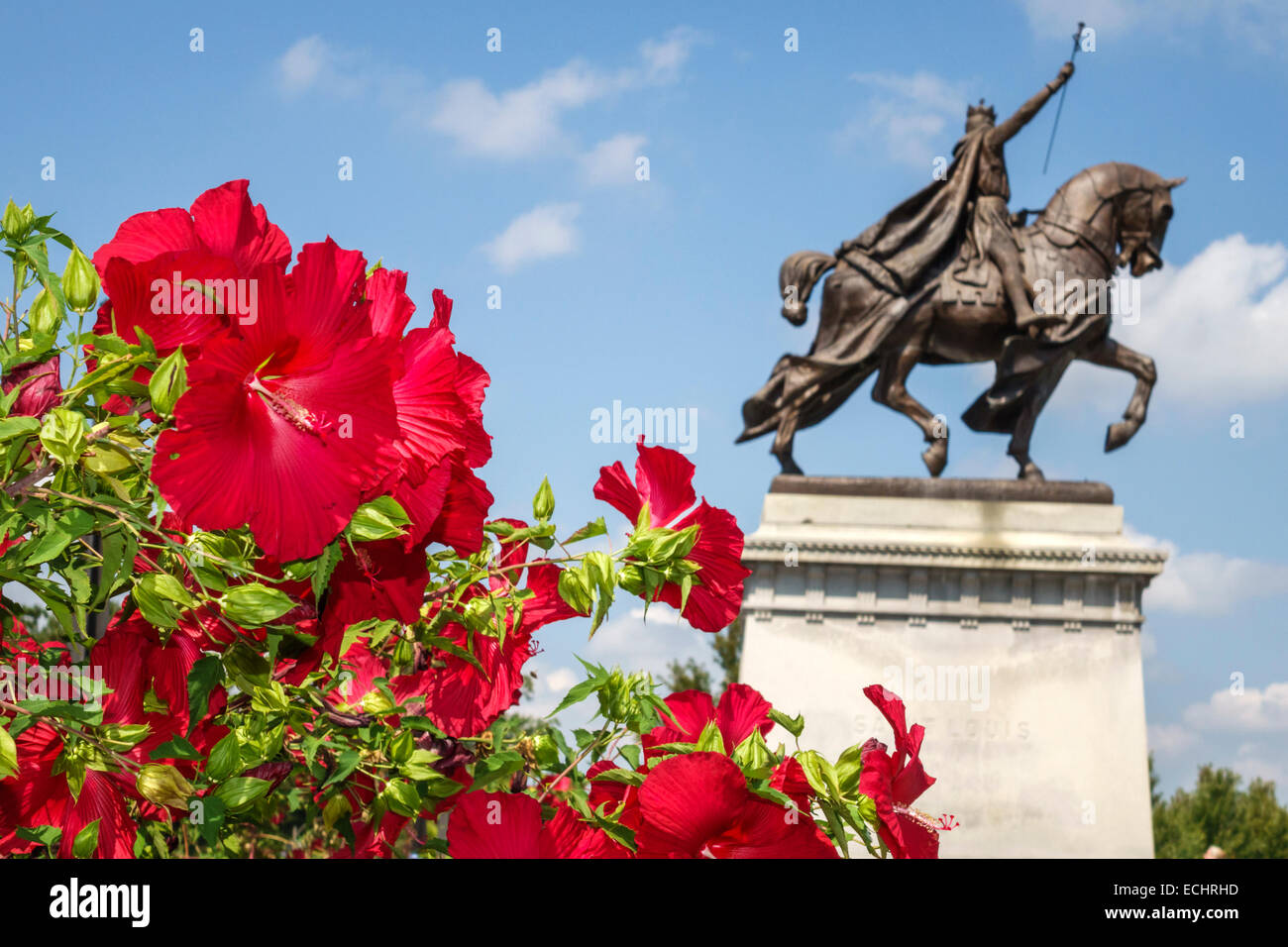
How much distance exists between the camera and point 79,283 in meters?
1.32

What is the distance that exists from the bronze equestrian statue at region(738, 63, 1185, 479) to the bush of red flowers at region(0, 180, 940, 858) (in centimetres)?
1021

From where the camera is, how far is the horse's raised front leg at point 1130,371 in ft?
37.9

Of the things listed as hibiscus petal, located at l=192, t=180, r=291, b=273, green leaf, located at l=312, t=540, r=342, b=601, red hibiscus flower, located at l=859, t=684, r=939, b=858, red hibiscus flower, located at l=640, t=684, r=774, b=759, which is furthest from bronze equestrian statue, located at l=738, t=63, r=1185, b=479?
green leaf, located at l=312, t=540, r=342, b=601

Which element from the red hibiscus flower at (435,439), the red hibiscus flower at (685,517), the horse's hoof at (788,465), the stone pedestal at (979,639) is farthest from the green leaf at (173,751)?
the horse's hoof at (788,465)

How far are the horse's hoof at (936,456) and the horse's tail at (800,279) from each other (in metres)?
1.67

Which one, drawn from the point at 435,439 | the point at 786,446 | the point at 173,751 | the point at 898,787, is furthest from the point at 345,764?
the point at 786,446

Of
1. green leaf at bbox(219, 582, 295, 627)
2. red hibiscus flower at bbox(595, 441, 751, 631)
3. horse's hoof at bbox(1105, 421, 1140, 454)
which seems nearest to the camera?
green leaf at bbox(219, 582, 295, 627)

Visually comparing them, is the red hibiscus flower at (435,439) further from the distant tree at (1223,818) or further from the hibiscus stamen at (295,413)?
the distant tree at (1223,818)

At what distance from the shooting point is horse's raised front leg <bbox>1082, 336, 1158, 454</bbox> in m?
11.5

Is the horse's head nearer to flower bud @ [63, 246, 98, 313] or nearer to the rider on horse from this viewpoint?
the rider on horse

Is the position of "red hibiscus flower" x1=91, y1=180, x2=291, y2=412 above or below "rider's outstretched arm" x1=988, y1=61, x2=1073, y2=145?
below

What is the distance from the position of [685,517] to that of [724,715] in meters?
0.28
